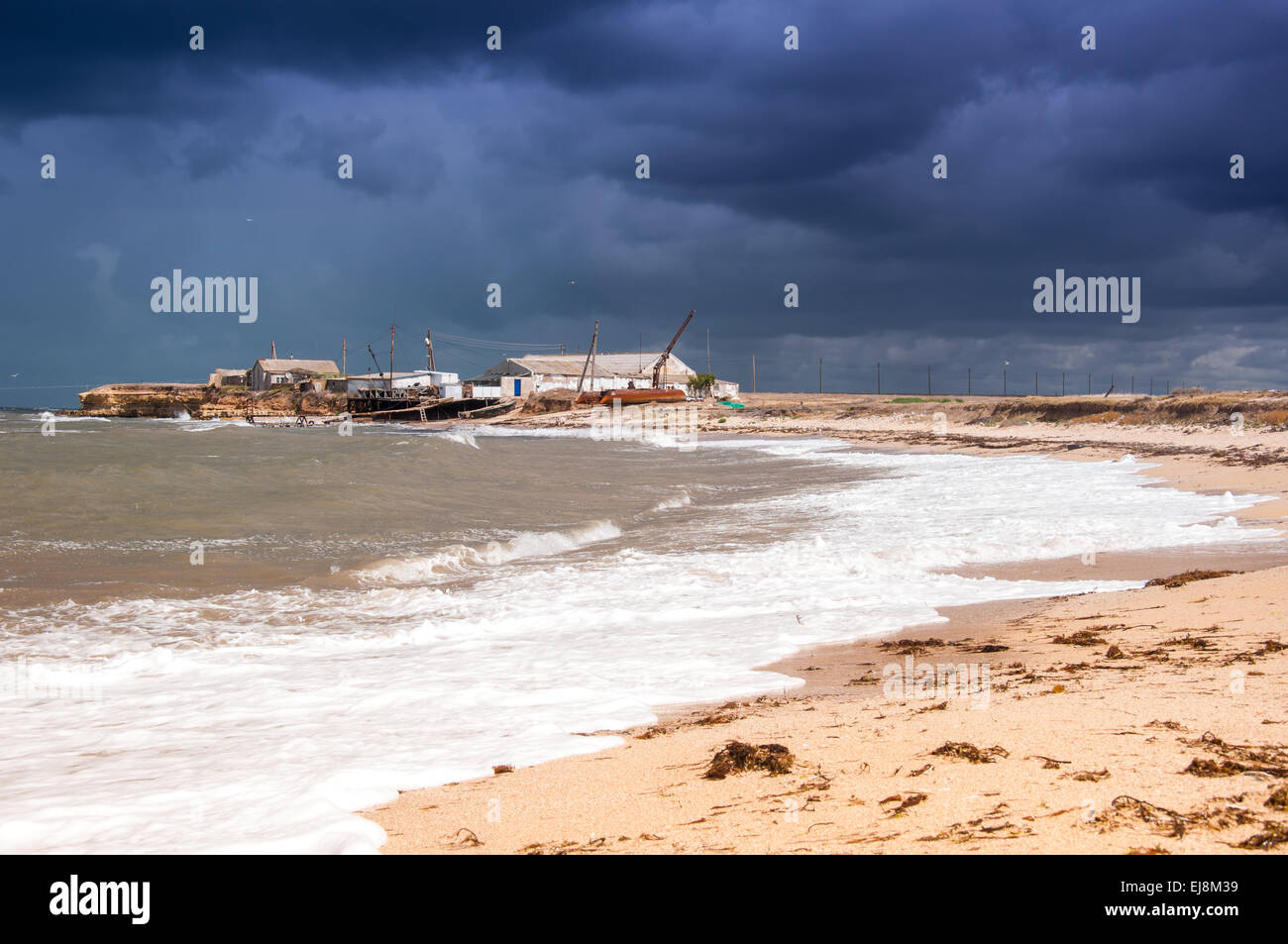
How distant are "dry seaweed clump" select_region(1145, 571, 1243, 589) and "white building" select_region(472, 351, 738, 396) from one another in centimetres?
8567

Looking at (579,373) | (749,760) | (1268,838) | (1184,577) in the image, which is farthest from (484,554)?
(579,373)

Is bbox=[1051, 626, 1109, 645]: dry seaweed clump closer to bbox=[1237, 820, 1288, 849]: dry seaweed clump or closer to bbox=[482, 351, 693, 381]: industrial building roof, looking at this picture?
bbox=[1237, 820, 1288, 849]: dry seaweed clump

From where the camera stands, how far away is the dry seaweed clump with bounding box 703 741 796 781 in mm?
4016

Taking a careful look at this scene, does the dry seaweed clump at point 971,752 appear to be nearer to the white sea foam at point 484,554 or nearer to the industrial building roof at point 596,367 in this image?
the white sea foam at point 484,554

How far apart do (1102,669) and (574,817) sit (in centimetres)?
379

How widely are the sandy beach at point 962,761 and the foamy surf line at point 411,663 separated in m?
0.43

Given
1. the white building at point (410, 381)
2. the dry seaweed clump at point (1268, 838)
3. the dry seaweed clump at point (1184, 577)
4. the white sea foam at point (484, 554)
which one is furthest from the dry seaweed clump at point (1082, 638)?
the white building at point (410, 381)

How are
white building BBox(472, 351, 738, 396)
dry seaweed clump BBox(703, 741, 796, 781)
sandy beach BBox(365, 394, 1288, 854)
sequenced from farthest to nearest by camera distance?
white building BBox(472, 351, 738, 396) < dry seaweed clump BBox(703, 741, 796, 781) < sandy beach BBox(365, 394, 1288, 854)

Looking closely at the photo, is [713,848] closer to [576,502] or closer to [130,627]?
[130,627]

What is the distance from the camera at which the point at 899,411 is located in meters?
61.2

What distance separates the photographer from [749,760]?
4.11 meters

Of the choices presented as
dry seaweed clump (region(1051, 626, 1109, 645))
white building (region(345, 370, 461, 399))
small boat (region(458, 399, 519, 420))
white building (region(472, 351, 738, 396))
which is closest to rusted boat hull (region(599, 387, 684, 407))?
white building (region(472, 351, 738, 396))

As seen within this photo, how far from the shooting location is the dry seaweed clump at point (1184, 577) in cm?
834
